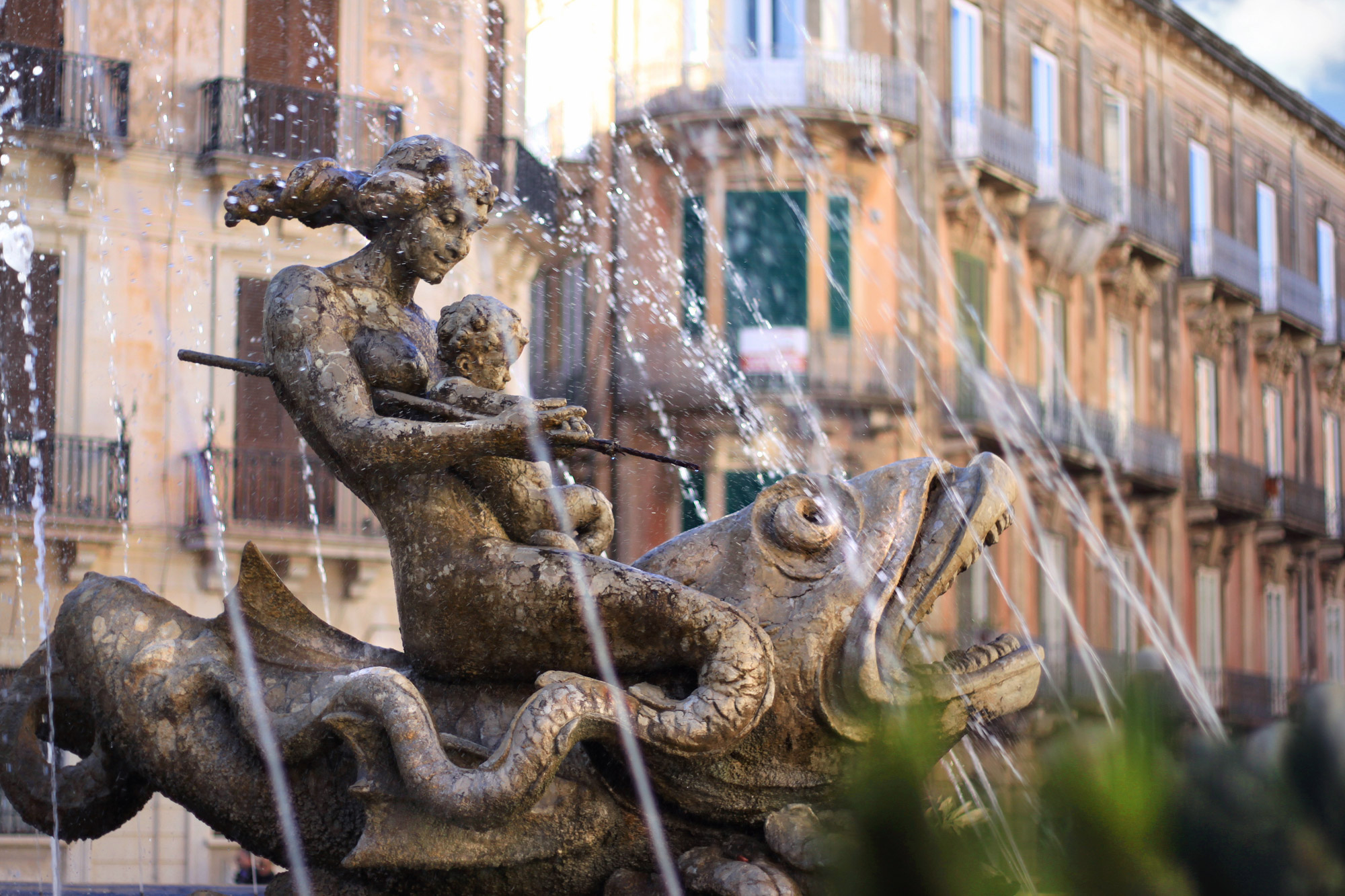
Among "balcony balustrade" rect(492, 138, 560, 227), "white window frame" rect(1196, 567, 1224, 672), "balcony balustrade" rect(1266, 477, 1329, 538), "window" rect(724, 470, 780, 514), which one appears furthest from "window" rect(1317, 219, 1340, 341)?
"balcony balustrade" rect(492, 138, 560, 227)

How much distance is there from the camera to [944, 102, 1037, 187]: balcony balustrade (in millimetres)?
22984

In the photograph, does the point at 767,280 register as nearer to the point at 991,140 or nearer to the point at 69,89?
the point at 991,140

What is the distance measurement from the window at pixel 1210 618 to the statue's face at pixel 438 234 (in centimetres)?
2581

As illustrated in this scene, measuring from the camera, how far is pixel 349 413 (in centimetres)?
348

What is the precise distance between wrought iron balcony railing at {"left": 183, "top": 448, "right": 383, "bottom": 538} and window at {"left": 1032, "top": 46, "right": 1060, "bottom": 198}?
44.0ft

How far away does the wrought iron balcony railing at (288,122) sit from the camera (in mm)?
15070

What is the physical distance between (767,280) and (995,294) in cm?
473

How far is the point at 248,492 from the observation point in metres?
15.2

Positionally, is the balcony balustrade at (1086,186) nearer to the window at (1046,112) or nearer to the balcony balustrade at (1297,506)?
the window at (1046,112)

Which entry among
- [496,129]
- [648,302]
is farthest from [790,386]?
[496,129]

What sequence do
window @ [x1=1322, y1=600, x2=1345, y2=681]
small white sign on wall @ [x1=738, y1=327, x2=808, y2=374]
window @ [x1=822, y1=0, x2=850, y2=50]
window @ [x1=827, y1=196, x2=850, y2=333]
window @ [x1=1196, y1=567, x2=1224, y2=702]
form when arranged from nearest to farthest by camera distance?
small white sign on wall @ [x1=738, y1=327, x2=808, y2=374], window @ [x1=827, y1=196, x2=850, y2=333], window @ [x1=822, y1=0, x2=850, y2=50], window @ [x1=1196, y1=567, x2=1224, y2=702], window @ [x1=1322, y1=600, x2=1345, y2=681]

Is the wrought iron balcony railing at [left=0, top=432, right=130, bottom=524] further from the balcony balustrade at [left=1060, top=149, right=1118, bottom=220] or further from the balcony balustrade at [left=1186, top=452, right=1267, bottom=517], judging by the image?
the balcony balustrade at [left=1186, top=452, right=1267, bottom=517]

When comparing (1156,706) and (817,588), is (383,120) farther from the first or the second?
(1156,706)

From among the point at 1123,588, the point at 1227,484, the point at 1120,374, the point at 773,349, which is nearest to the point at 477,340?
the point at 773,349
